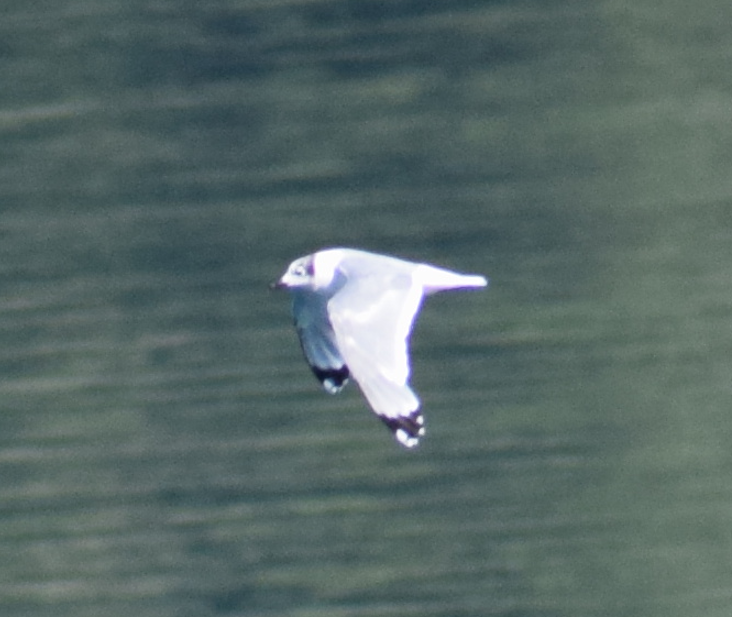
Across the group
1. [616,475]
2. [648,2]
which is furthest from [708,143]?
[616,475]

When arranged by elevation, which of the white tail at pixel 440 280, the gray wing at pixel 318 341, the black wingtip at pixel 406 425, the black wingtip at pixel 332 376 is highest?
the white tail at pixel 440 280

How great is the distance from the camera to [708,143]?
3137mm

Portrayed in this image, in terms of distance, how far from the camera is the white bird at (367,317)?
2775mm

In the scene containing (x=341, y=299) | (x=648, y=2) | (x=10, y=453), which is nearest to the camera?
(x=341, y=299)

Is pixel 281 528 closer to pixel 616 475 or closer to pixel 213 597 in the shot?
pixel 213 597

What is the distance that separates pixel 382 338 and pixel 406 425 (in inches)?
6.9

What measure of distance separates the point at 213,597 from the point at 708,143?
120 cm

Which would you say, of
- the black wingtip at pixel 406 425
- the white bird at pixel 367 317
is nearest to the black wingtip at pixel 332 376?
the white bird at pixel 367 317

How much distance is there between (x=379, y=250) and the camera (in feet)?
10.4

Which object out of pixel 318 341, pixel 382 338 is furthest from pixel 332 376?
pixel 382 338

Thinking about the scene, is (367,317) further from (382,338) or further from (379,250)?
(379,250)

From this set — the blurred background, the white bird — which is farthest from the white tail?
the blurred background

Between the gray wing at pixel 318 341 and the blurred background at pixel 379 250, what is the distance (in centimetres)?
13

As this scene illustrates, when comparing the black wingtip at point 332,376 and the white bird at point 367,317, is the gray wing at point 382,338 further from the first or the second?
the black wingtip at point 332,376
